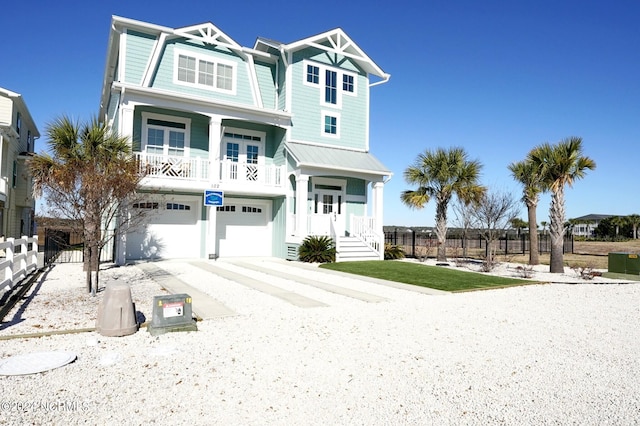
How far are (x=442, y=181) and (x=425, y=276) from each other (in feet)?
25.2

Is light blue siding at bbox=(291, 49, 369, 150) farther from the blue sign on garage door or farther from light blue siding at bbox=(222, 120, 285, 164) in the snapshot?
the blue sign on garage door

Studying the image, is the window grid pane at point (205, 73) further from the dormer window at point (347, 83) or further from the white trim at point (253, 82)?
the dormer window at point (347, 83)

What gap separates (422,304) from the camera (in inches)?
344

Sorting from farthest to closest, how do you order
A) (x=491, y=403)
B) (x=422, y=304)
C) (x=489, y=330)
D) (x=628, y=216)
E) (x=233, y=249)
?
(x=628, y=216) < (x=233, y=249) < (x=422, y=304) < (x=489, y=330) < (x=491, y=403)

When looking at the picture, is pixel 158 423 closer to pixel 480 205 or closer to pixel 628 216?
pixel 480 205

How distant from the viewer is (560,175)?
15922 mm

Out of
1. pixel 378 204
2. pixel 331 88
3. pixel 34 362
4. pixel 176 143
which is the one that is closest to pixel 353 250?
pixel 378 204

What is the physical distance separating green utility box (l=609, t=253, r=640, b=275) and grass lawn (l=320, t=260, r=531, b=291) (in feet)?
14.8

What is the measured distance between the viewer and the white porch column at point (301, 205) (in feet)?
57.5

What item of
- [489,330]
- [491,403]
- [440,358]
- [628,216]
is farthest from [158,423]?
[628,216]

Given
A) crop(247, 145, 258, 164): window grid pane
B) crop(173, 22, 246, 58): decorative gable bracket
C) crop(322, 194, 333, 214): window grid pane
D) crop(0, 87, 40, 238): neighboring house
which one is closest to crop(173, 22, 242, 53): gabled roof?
crop(173, 22, 246, 58): decorative gable bracket

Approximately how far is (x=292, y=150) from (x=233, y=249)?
5.32 metres

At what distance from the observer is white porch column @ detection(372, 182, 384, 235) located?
62.3ft

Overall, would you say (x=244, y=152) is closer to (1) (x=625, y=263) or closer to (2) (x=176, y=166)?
(2) (x=176, y=166)
